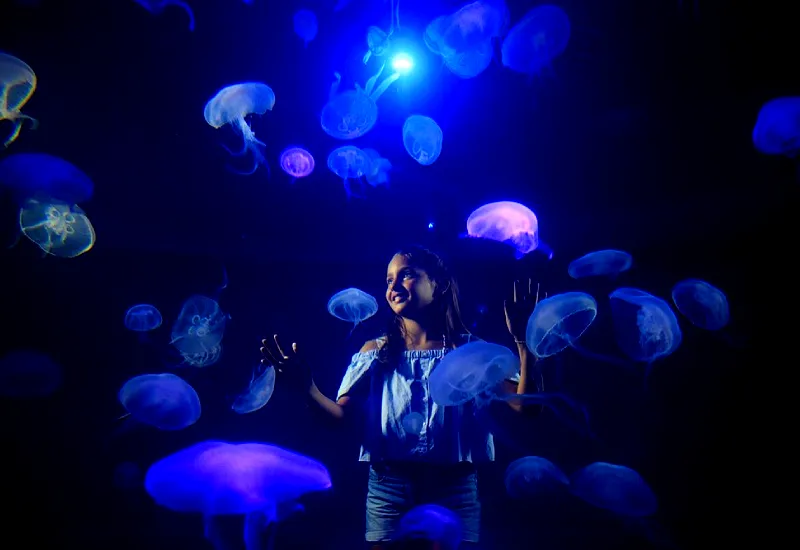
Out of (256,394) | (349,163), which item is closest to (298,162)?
(349,163)

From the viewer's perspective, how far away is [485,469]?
3.59 metres

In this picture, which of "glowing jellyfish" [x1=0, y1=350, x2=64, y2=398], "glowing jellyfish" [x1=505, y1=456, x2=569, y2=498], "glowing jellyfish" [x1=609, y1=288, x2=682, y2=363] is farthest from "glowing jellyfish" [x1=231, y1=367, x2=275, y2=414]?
"glowing jellyfish" [x1=609, y1=288, x2=682, y2=363]

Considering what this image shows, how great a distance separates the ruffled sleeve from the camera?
2.37 metres

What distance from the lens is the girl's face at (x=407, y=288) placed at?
2.47 metres

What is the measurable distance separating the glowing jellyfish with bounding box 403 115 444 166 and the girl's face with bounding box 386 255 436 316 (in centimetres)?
143

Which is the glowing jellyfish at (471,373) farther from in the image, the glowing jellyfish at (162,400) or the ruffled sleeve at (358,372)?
Result: the glowing jellyfish at (162,400)

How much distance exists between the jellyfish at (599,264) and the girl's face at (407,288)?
63.8 inches

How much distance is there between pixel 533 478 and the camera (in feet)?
11.4

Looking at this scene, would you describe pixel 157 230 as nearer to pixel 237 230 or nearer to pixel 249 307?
pixel 237 230

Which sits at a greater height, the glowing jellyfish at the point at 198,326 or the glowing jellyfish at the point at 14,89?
the glowing jellyfish at the point at 14,89

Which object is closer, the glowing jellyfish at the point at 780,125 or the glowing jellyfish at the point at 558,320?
the glowing jellyfish at the point at 558,320

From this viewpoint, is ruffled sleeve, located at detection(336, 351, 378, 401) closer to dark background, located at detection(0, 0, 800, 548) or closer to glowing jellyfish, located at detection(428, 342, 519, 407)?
glowing jellyfish, located at detection(428, 342, 519, 407)

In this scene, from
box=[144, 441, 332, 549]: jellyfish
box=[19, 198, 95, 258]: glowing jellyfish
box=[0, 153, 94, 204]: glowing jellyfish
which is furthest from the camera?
box=[19, 198, 95, 258]: glowing jellyfish

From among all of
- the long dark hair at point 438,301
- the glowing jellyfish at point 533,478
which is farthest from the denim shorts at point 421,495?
the glowing jellyfish at point 533,478
